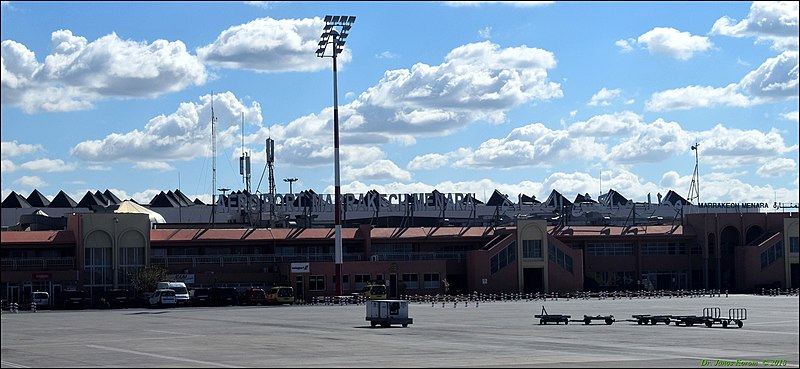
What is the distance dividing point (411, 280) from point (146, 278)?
26616 millimetres

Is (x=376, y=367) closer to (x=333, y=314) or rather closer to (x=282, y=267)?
(x=333, y=314)

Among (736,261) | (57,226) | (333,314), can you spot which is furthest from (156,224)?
(736,261)

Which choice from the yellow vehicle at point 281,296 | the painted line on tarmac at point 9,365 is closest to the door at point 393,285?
the yellow vehicle at point 281,296

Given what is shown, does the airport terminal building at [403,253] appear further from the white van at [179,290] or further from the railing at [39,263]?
the white van at [179,290]

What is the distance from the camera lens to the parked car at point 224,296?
4171 inches

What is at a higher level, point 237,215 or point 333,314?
point 237,215

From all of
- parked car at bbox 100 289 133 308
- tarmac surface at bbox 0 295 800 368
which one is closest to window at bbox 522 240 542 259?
parked car at bbox 100 289 133 308

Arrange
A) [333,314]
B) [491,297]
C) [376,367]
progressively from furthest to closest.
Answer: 1. [491,297]
2. [333,314]
3. [376,367]

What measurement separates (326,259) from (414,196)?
26414mm

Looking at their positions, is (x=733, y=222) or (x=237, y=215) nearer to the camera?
(x=733, y=222)

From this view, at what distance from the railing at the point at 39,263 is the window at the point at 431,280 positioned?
3478 cm

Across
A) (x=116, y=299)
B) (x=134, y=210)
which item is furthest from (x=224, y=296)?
(x=134, y=210)

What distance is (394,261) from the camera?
392 ft

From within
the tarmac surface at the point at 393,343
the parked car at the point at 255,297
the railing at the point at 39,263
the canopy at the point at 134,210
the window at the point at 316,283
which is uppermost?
the canopy at the point at 134,210
